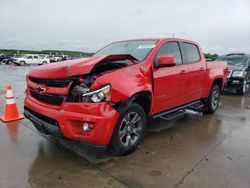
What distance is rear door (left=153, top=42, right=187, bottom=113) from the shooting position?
11.4 ft

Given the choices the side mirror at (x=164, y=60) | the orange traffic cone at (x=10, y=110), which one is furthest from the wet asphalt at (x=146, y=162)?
the side mirror at (x=164, y=60)

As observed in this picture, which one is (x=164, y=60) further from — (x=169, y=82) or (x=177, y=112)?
(x=177, y=112)

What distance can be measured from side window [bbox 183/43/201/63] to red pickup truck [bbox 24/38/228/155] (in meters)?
0.36

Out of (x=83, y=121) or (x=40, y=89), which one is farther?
(x=40, y=89)

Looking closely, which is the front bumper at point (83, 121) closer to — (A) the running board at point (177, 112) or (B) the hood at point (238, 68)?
(A) the running board at point (177, 112)

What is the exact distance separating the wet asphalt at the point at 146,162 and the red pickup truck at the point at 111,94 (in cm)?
38

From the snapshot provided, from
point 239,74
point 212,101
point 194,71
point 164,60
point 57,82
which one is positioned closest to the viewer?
point 57,82

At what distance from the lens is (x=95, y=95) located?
101 inches

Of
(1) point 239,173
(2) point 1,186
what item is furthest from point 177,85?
(2) point 1,186

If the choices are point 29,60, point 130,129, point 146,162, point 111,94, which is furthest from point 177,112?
point 29,60

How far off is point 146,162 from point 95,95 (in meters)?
1.26

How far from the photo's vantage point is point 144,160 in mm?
3033

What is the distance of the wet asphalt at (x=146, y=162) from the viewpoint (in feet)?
8.30

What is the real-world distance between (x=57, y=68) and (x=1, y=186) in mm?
1578
